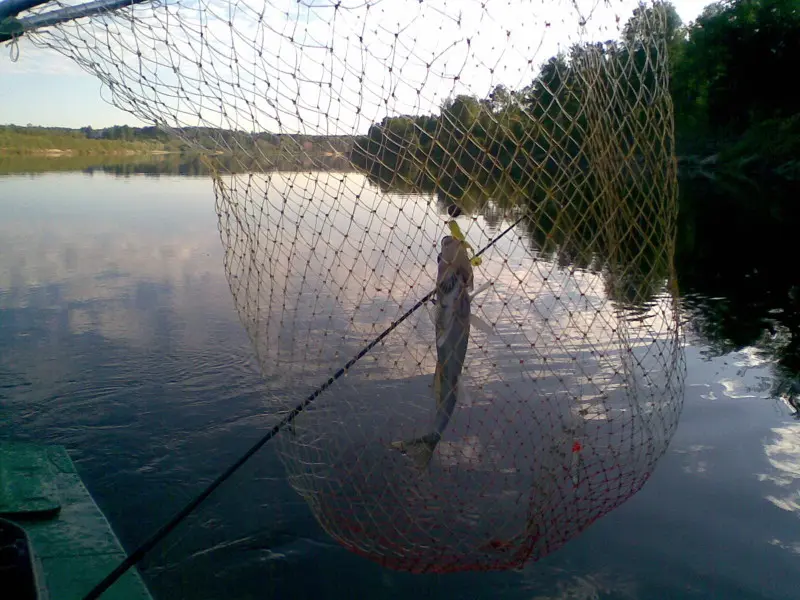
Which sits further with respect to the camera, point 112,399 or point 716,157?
point 716,157

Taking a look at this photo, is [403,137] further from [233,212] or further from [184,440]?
[184,440]

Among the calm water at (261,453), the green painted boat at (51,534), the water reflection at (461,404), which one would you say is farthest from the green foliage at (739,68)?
the green painted boat at (51,534)

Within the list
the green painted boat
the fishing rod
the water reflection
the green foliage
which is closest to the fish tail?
the water reflection

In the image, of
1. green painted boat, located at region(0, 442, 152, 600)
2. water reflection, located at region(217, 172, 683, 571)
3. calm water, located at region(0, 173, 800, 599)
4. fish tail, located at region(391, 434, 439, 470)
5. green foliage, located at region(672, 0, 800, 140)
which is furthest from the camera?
green foliage, located at region(672, 0, 800, 140)

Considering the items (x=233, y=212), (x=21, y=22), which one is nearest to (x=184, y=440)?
(x=233, y=212)

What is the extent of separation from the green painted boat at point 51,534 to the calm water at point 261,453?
1.44 feet

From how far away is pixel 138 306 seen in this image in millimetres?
10258

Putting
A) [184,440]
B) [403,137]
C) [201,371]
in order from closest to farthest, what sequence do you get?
[403,137], [184,440], [201,371]

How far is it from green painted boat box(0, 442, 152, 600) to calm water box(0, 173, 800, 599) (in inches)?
17.3

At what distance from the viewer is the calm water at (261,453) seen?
446 cm

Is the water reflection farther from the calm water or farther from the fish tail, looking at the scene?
the calm water

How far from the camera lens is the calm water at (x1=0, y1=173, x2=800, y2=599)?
446 cm

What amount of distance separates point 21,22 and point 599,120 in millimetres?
2821

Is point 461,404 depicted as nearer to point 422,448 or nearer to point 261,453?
point 422,448
